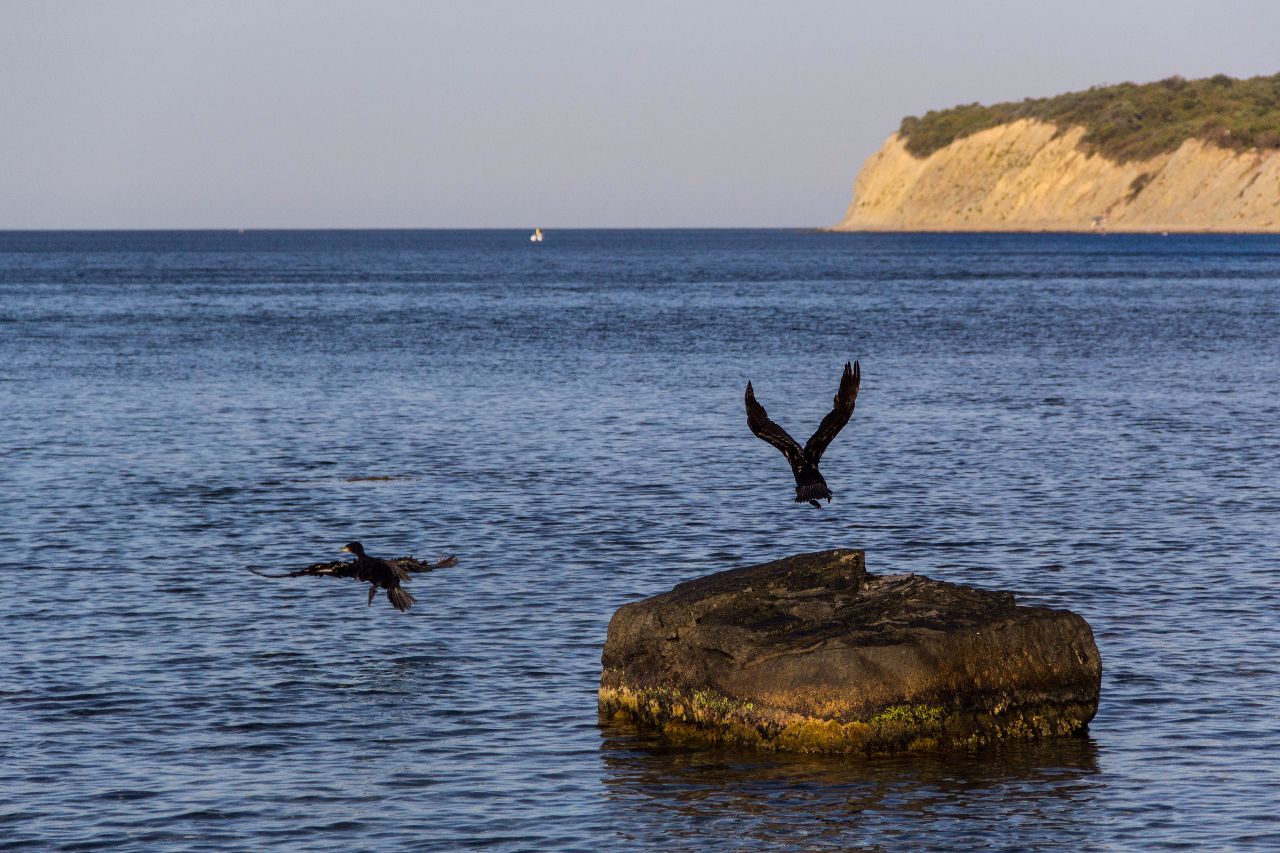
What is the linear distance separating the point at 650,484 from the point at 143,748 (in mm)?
17721

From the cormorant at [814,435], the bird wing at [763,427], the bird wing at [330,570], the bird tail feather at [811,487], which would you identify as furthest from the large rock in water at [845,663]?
the bird wing at [330,570]

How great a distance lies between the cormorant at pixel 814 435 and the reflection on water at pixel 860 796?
→ 3613mm

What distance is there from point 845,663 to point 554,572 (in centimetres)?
945

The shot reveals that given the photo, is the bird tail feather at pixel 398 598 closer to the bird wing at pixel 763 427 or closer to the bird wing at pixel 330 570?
the bird wing at pixel 330 570

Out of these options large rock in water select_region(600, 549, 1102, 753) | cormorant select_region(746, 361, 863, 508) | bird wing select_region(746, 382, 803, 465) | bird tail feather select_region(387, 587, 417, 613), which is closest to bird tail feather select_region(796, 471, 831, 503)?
cormorant select_region(746, 361, 863, 508)

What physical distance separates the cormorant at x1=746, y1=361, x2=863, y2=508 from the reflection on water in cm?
361

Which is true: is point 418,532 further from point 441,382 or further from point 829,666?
point 441,382

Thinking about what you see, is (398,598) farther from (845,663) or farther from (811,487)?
(845,663)

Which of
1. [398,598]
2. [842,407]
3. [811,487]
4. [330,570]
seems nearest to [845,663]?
[842,407]

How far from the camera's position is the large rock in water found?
54.1 ft

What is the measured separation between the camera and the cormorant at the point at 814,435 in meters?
18.8

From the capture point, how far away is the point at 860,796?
15.5 meters

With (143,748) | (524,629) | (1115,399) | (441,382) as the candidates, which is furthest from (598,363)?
(143,748)

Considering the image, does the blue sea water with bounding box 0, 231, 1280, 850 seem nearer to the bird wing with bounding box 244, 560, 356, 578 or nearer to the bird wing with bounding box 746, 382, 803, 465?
the bird wing with bounding box 244, 560, 356, 578
